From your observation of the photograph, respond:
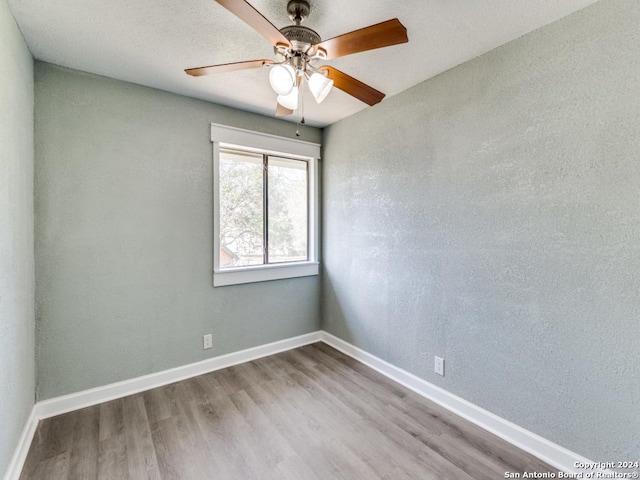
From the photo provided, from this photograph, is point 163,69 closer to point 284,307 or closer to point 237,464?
point 284,307

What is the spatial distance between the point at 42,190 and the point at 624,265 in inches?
137

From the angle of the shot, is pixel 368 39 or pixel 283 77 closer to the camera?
pixel 368 39

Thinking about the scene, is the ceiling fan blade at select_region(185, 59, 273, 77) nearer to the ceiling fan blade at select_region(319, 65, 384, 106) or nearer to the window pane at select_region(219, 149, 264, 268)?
the ceiling fan blade at select_region(319, 65, 384, 106)

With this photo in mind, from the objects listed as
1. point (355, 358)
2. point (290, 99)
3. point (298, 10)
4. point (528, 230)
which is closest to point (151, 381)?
point (355, 358)

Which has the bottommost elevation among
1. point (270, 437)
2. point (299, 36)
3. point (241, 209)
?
point (270, 437)

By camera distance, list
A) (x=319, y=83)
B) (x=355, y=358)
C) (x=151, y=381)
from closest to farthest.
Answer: (x=319, y=83) < (x=151, y=381) < (x=355, y=358)

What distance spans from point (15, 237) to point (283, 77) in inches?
66.1

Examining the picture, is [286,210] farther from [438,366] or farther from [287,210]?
Result: [438,366]

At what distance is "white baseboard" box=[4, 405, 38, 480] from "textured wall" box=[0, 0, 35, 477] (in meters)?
0.05

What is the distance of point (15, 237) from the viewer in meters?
1.62

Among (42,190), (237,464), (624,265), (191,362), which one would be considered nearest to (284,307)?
(191,362)

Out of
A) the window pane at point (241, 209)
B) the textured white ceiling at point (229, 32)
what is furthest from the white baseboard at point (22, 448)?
the textured white ceiling at point (229, 32)

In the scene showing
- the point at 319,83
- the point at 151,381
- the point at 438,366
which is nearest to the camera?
the point at 319,83

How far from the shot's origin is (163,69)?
214cm
